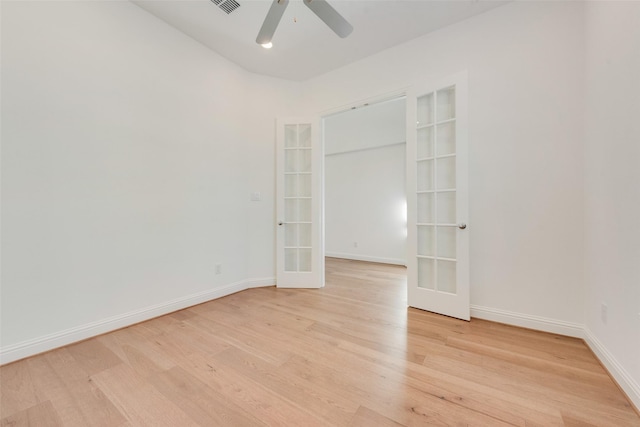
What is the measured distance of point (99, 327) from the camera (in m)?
1.98

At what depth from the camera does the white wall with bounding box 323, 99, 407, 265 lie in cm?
472

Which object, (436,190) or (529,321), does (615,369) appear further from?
(436,190)

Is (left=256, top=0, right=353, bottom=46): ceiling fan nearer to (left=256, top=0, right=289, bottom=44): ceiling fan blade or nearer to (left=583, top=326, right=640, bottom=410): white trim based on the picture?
(left=256, top=0, right=289, bottom=44): ceiling fan blade

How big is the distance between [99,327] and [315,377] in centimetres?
187

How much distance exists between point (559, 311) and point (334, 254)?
4000 millimetres

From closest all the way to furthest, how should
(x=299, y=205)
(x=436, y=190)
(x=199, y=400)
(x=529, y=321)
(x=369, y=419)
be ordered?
(x=369, y=419), (x=199, y=400), (x=529, y=321), (x=436, y=190), (x=299, y=205)

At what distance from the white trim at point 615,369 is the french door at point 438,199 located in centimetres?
78

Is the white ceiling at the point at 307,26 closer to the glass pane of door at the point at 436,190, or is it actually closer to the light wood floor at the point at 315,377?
the glass pane of door at the point at 436,190

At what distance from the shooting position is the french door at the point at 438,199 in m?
2.25

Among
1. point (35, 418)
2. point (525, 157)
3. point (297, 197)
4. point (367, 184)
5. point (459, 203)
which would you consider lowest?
point (35, 418)

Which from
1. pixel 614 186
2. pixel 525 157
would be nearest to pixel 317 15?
pixel 525 157

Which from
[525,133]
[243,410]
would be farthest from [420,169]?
[243,410]

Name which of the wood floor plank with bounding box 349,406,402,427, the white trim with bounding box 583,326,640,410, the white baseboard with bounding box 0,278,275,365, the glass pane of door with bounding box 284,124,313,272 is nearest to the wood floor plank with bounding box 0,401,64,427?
the white baseboard with bounding box 0,278,275,365

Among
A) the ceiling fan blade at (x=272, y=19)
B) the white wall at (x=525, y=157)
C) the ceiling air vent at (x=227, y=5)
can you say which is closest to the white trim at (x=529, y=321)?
the white wall at (x=525, y=157)
